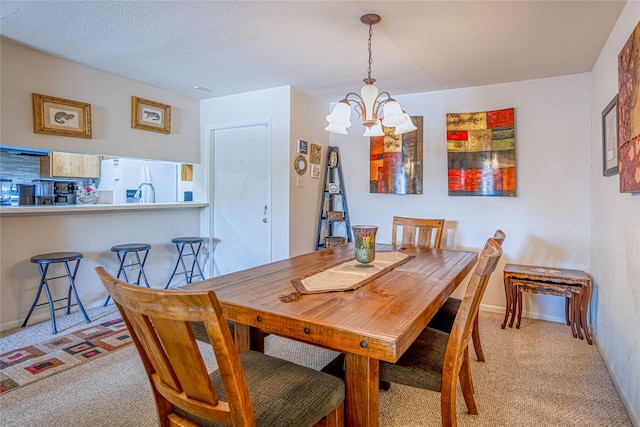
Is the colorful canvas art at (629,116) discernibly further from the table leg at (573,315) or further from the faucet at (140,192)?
the faucet at (140,192)

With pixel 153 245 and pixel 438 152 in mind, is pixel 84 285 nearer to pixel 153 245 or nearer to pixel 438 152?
pixel 153 245

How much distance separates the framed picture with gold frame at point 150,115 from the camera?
358 cm

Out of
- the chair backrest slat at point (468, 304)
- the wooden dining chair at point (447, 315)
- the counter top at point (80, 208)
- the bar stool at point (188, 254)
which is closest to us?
the chair backrest slat at point (468, 304)

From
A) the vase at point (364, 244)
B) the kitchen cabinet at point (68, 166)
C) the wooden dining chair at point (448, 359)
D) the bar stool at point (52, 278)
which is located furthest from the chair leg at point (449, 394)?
the kitchen cabinet at point (68, 166)

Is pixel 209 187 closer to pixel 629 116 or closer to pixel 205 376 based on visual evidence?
pixel 205 376

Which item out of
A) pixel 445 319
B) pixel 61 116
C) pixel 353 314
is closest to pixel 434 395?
pixel 445 319

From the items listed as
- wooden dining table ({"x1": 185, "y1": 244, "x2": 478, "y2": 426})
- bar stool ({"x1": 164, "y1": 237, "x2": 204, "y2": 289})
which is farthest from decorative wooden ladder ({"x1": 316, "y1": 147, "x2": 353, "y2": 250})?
wooden dining table ({"x1": 185, "y1": 244, "x2": 478, "y2": 426})

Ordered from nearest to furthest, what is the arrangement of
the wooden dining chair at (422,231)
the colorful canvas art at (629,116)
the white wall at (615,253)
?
the colorful canvas art at (629,116) → the white wall at (615,253) → the wooden dining chair at (422,231)

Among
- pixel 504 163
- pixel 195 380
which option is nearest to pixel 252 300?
pixel 195 380

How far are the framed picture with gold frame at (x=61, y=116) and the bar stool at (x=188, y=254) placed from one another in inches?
53.3

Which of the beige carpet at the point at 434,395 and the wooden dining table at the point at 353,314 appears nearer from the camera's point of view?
the wooden dining table at the point at 353,314

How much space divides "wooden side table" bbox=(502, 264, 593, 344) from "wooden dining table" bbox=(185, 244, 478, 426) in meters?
1.40

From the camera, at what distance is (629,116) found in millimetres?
1814

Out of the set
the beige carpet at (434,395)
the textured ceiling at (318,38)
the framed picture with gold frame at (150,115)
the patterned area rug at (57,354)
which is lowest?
the beige carpet at (434,395)
